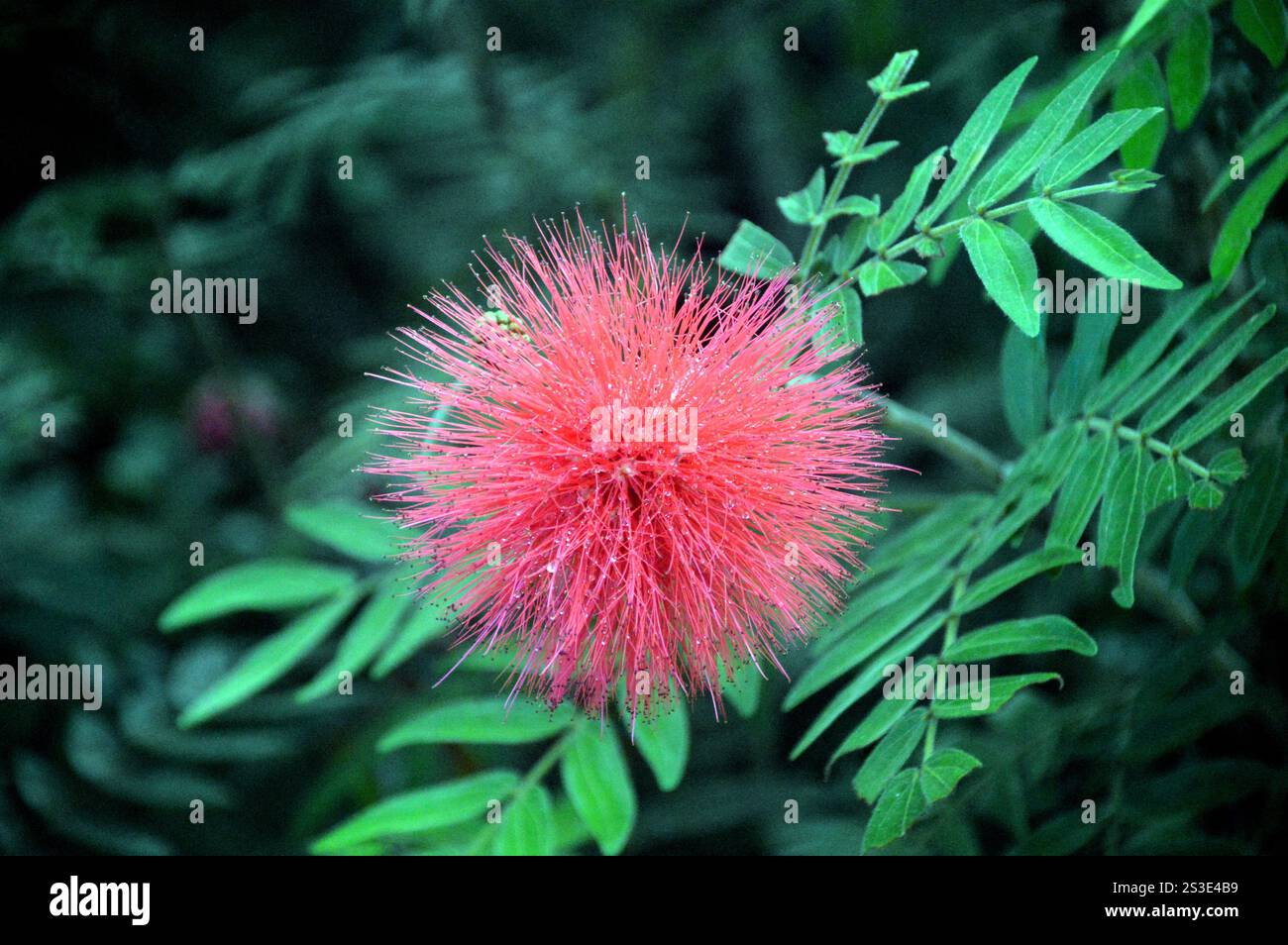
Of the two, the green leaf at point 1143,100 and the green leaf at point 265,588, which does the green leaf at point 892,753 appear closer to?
the green leaf at point 1143,100

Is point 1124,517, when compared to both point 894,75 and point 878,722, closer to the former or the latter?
point 878,722

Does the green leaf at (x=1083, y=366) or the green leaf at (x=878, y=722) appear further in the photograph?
the green leaf at (x=1083, y=366)

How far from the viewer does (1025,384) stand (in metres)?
1.63

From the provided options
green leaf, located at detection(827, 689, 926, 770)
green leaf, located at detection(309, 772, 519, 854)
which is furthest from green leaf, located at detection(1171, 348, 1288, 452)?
green leaf, located at detection(309, 772, 519, 854)

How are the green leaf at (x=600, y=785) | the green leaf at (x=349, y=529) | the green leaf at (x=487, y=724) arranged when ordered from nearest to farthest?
the green leaf at (x=600, y=785)
the green leaf at (x=487, y=724)
the green leaf at (x=349, y=529)

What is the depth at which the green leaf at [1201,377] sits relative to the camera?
1.31 meters

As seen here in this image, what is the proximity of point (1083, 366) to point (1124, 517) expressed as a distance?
0.31 metres

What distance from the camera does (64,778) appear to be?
6.94 feet

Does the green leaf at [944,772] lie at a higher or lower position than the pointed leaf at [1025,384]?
lower

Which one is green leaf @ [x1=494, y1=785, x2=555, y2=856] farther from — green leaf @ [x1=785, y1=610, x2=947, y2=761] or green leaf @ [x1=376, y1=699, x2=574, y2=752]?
green leaf @ [x1=785, y1=610, x2=947, y2=761]

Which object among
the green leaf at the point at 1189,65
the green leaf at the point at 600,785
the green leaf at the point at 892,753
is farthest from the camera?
the green leaf at the point at 600,785

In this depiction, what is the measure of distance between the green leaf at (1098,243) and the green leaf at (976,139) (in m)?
0.10

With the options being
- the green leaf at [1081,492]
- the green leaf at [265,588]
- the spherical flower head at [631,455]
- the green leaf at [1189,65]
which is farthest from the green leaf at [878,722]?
the green leaf at [265,588]
